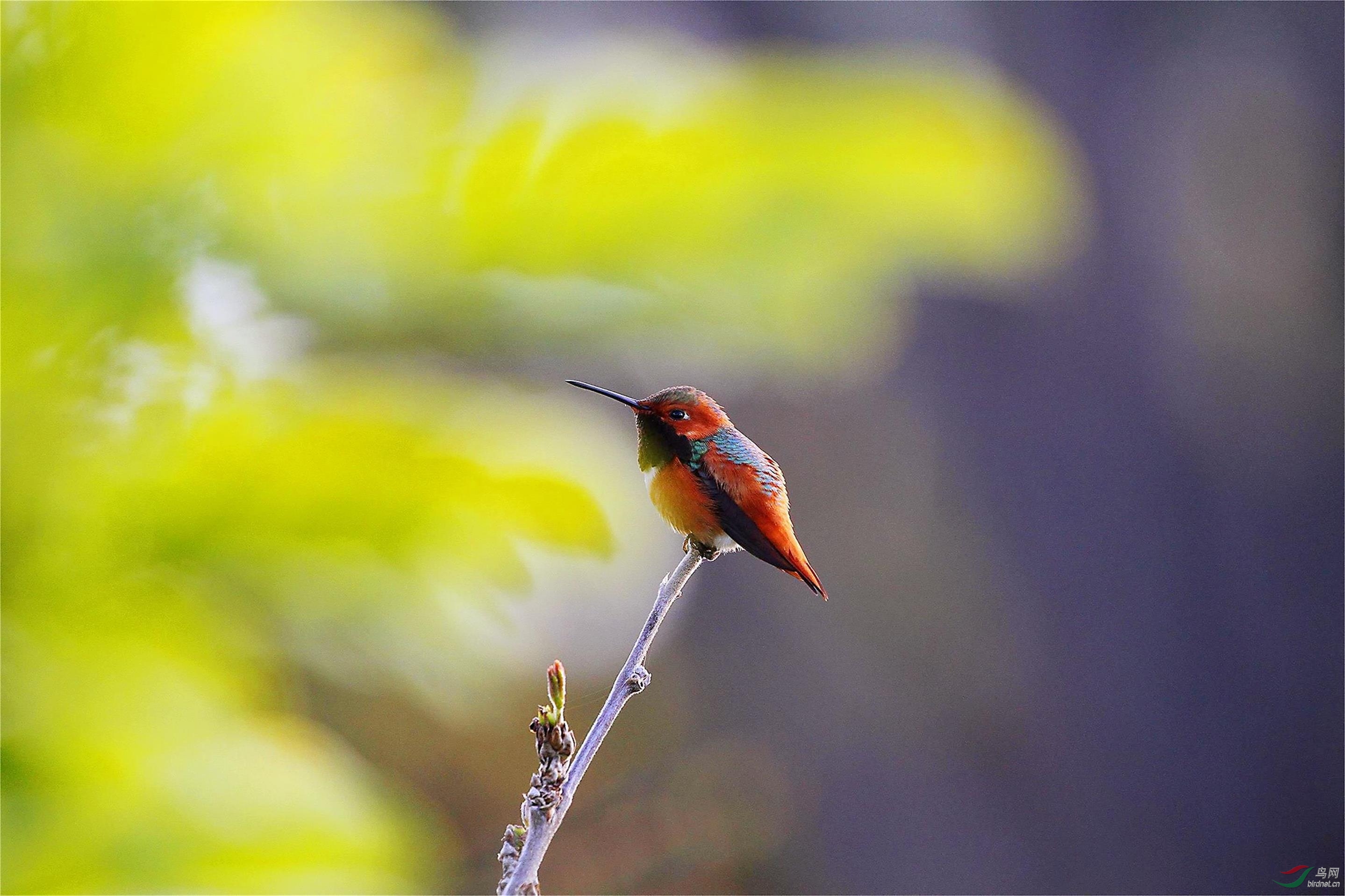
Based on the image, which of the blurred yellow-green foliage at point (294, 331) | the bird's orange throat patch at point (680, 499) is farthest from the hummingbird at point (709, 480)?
the blurred yellow-green foliage at point (294, 331)

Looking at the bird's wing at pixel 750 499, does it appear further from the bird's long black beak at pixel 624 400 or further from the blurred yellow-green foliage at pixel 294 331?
the blurred yellow-green foliage at pixel 294 331

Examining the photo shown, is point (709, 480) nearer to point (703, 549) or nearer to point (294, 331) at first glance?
point (703, 549)

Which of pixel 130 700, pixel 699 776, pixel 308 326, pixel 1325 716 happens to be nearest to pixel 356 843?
pixel 130 700

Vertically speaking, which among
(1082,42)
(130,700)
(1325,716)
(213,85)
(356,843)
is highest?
(1082,42)

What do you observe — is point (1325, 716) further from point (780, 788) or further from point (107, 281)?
point (107, 281)

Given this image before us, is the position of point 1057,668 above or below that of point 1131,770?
above

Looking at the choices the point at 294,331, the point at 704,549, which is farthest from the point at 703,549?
the point at 294,331

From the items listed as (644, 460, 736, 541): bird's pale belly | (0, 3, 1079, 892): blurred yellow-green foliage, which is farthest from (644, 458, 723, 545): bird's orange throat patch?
(0, 3, 1079, 892): blurred yellow-green foliage
